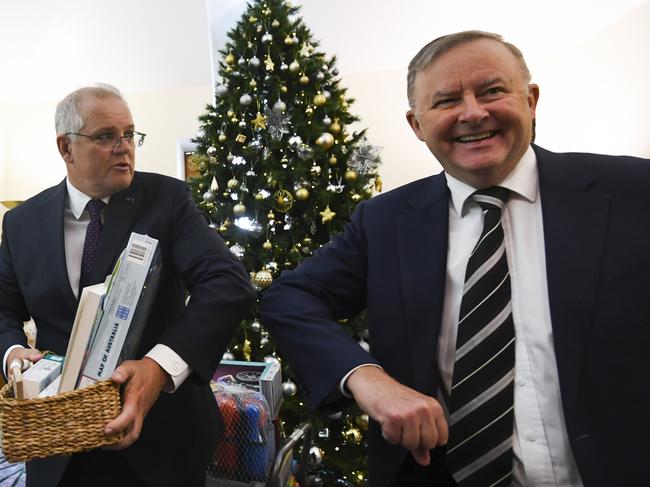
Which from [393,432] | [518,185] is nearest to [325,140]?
[518,185]

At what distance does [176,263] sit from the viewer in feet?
4.69

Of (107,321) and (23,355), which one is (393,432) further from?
(23,355)

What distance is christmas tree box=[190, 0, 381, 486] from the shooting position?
290 centimetres

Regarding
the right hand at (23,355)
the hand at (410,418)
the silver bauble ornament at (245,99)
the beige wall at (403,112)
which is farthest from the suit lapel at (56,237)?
the beige wall at (403,112)

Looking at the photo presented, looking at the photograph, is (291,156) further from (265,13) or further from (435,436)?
(435,436)

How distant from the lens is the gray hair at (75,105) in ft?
4.75

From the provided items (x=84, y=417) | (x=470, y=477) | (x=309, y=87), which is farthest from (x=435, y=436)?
(x=309, y=87)

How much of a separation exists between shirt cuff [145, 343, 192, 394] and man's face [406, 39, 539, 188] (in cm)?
86

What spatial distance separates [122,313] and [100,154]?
0.67 metres

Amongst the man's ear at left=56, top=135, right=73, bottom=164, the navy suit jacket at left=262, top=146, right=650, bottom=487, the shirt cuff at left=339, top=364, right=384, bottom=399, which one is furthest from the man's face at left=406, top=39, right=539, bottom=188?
the man's ear at left=56, top=135, right=73, bottom=164

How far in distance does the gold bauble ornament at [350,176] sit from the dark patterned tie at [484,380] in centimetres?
192

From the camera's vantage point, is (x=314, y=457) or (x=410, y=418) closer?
(x=410, y=418)

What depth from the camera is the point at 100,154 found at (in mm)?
1441

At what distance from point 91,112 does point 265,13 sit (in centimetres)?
204
